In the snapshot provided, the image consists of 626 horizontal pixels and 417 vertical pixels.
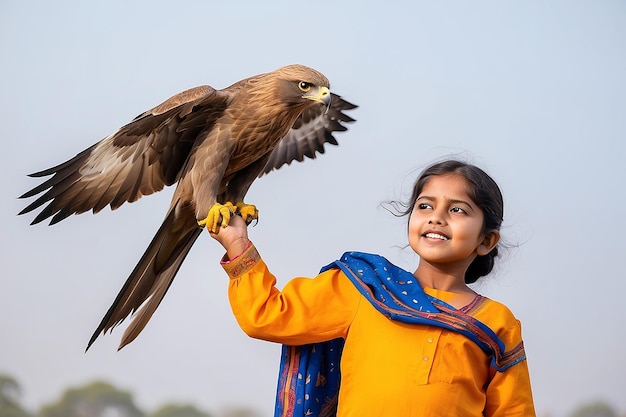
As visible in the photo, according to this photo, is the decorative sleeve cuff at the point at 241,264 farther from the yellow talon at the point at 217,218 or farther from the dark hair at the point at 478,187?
the dark hair at the point at 478,187

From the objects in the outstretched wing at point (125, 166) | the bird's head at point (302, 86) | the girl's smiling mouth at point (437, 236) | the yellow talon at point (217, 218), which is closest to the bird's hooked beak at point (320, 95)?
the bird's head at point (302, 86)

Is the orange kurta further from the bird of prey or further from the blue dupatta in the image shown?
the bird of prey

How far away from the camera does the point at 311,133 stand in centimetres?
256

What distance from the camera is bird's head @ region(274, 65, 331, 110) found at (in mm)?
1994

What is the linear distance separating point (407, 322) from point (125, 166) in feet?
3.21

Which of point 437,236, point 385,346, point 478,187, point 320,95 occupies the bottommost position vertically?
point 385,346

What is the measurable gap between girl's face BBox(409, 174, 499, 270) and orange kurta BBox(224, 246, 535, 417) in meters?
0.09

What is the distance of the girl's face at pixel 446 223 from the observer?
1572 millimetres

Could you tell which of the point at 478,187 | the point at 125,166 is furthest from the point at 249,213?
the point at 478,187

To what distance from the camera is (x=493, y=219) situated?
1646 mm

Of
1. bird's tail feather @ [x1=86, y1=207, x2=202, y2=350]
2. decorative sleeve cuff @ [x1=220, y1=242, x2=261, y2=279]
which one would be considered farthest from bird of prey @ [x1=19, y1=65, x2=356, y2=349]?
decorative sleeve cuff @ [x1=220, y1=242, x2=261, y2=279]

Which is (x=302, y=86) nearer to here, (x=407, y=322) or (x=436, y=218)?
(x=436, y=218)

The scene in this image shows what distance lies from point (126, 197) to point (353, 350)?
860mm

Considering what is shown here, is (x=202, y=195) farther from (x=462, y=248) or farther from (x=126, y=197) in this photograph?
(x=462, y=248)
